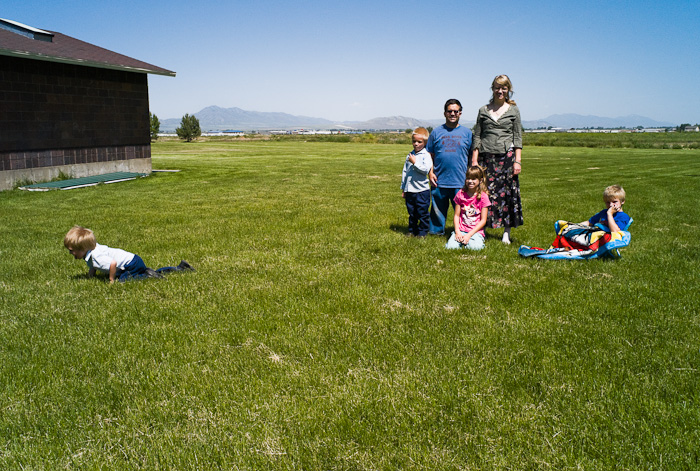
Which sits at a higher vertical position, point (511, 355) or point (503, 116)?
point (503, 116)

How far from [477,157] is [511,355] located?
467 cm

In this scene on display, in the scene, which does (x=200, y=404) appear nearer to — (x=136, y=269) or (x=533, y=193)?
(x=136, y=269)

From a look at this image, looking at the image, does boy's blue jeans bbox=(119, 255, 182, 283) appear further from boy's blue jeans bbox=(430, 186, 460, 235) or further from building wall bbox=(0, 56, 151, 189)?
building wall bbox=(0, 56, 151, 189)

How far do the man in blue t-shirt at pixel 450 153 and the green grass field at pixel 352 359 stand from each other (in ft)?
3.50

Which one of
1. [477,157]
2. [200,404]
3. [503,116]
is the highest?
[503,116]

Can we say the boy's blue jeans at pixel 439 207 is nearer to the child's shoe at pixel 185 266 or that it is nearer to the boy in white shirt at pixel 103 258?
the child's shoe at pixel 185 266

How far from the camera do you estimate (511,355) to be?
3.75 meters

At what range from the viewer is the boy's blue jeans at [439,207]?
26.9ft

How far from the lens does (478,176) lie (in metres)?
7.48

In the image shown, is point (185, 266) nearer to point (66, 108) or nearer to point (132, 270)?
point (132, 270)

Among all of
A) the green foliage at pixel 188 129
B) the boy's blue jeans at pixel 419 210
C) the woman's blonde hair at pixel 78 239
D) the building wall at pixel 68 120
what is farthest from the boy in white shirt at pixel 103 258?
the green foliage at pixel 188 129

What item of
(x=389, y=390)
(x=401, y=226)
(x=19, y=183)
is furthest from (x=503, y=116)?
(x=19, y=183)

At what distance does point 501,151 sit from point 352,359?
4967 millimetres

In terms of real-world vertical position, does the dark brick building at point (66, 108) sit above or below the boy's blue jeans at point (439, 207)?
above
